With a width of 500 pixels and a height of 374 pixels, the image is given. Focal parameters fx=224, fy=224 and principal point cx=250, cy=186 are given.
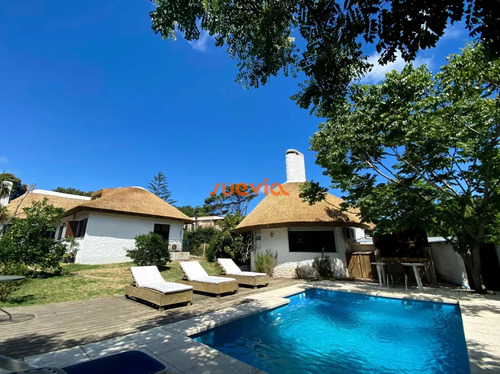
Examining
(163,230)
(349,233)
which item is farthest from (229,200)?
(349,233)

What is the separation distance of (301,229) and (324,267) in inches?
93.8

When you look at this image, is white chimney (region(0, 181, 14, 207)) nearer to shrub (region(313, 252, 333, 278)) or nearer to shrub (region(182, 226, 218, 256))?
shrub (region(182, 226, 218, 256))

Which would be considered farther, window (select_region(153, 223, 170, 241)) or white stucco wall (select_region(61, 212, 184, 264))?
window (select_region(153, 223, 170, 241))

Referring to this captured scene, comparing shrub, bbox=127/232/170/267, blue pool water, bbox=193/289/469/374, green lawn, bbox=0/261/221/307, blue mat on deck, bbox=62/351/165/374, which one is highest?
shrub, bbox=127/232/170/267

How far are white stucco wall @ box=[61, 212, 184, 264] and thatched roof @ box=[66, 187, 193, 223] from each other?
0.58 m

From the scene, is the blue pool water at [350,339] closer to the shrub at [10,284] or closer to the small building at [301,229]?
the small building at [301,229]

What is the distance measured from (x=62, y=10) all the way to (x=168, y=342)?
32.0ft

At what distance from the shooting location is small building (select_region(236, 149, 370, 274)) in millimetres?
12766

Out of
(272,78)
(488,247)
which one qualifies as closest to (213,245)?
(272,78)

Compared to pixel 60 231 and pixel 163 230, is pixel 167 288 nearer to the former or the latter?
pixel 163 230

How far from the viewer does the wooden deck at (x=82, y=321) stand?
12.4 ft

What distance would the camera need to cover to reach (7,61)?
8312 mm

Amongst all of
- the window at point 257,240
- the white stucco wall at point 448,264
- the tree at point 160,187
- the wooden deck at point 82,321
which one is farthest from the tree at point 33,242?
the tree at point 160,187

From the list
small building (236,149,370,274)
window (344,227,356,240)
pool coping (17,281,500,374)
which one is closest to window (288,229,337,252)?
small building (236,149,370,274)
